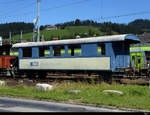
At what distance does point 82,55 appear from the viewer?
1992 centimetres

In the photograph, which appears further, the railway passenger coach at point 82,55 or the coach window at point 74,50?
the coach window at point 74,50

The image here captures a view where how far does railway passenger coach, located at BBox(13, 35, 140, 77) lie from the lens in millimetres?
18969

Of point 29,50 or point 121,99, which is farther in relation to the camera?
point 29,50

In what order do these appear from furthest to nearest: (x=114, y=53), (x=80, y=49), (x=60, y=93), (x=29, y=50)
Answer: (x=29, y=50), (x=80, y=49), (x=114, y=53), (x=60, y=93)

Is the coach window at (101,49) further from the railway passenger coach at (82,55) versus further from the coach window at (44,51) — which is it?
the coach window at (44,51)

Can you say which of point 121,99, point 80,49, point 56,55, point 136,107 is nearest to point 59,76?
point 56,55

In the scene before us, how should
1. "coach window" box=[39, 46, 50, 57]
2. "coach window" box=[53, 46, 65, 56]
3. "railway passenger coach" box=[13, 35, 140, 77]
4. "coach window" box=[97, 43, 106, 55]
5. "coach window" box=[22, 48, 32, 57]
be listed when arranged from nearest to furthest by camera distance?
"railway passenger coach" box=[13, 35, 140, 77]
"coach window" box=[97, 43, 106, 55]
"coach window" box=[53, 46, 65, 56]
"coach window" box=[39, 46, 50, 57]
"coach window" box=[22, 48, 32, 57]

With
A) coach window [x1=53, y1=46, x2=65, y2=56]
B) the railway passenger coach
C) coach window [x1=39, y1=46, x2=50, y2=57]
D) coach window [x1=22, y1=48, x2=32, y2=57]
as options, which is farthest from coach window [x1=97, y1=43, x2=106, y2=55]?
coach window [x1=22, y1=48, x2=32, y2=57]

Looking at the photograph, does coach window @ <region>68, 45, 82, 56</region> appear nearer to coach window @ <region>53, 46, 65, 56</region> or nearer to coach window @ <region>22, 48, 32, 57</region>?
coach window @ <region>53, 46, 65, 56</region>

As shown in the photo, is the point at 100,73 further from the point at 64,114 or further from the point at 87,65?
the point at 64,114

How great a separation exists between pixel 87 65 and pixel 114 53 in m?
2.27

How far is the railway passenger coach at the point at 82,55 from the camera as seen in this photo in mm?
18969

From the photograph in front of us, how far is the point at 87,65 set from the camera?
64.8 feet

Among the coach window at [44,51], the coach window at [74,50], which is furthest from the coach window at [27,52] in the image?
the coach window at [74,50]
